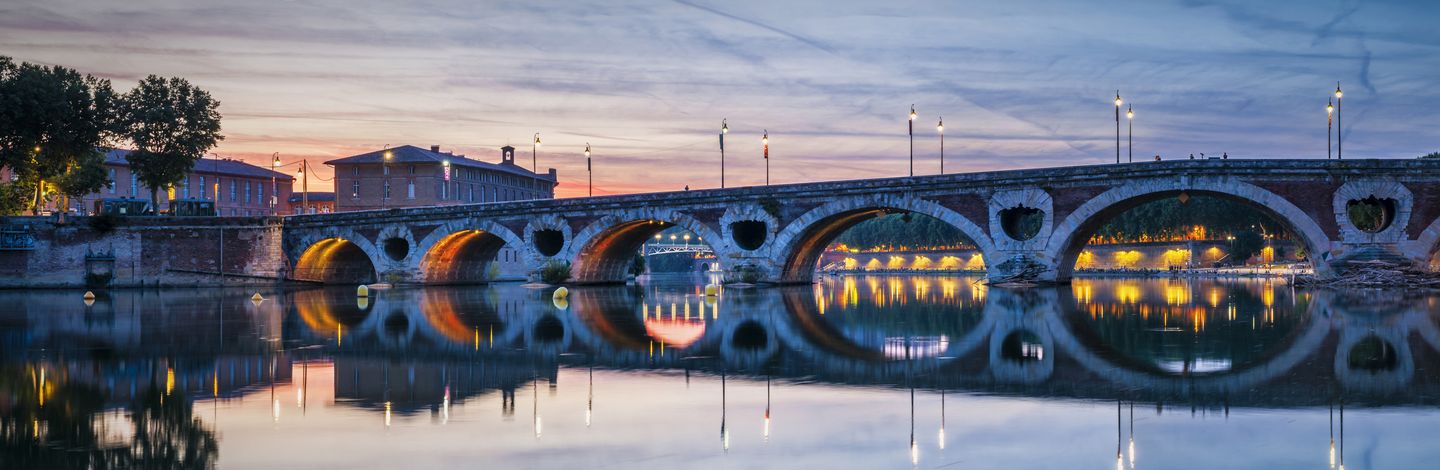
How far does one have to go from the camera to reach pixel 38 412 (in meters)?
17.3

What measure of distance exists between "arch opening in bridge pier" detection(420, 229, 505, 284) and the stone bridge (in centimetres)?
13

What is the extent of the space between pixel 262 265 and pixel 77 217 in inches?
448

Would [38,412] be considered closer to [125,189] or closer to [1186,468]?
[1186,468]

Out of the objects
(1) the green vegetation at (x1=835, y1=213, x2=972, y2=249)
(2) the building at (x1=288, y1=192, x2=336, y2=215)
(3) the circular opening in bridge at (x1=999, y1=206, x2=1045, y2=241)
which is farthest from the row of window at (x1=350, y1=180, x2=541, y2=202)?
(3) the circular opening in bridge at (x1=999, y1=206, x2=1045, y2=241)

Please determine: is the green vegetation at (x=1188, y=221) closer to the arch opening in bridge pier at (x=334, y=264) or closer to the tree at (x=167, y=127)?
the arch opening in bridge pier at (x=334, y=264)

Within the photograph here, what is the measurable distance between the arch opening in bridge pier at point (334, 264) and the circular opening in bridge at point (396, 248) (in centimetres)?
355

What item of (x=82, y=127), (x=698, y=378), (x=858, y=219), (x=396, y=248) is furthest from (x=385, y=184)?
(x=698, y=378)

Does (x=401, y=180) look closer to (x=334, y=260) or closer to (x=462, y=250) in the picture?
(x=334, y=260)

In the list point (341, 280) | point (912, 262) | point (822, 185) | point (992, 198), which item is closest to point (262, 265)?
point (341, 280)

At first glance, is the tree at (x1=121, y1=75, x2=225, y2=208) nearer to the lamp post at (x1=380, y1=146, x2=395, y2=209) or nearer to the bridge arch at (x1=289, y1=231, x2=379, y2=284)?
the bridge arch at (x1=289, y1=231, x2=379, y2=284)

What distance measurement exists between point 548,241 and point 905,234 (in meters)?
90.9

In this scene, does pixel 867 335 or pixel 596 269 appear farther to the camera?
pixel 596 269

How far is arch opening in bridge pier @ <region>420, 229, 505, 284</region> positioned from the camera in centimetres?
8178

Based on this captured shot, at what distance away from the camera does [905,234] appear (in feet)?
Answer: 530
